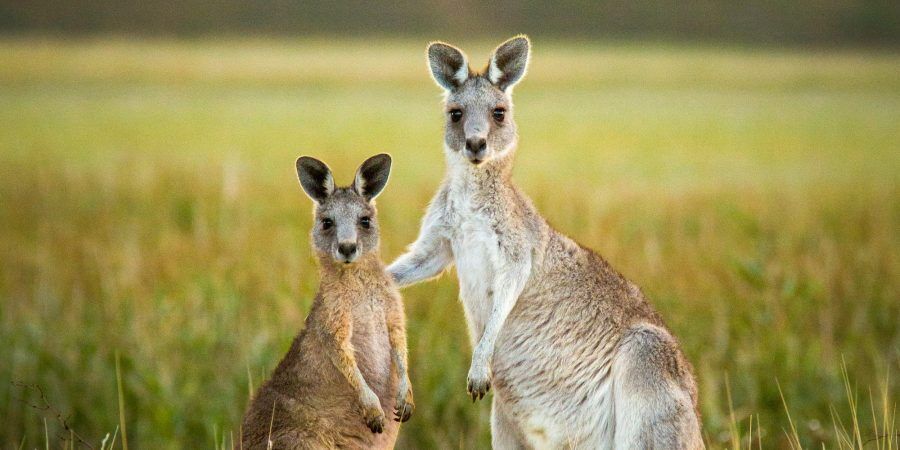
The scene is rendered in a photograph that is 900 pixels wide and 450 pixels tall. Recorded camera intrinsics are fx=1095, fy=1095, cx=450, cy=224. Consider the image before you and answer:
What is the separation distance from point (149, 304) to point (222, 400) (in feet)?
6.28

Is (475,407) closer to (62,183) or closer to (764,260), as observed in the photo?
(764,260)

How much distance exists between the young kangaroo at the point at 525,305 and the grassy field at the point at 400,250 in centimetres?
85

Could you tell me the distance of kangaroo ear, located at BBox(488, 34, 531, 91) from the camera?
4.96m

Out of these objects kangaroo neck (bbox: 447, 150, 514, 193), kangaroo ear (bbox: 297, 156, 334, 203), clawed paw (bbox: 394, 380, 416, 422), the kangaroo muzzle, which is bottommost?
clawed paw (bbox: 394, 380, 416, 422)

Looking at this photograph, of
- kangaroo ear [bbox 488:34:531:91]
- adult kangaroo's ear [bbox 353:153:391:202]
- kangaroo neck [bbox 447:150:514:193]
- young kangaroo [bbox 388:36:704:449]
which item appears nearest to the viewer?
adult kangaroo's ear [bbox 353:153:391:202]

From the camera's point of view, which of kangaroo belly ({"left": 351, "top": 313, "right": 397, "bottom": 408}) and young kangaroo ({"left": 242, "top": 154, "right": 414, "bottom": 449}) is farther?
kangaroo belly ({"left": 351, "top": 313, "right": 397, "bottom": 408})

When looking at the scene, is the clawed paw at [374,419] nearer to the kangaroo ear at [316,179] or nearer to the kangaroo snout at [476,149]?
the kangaroo ear at [316,179]

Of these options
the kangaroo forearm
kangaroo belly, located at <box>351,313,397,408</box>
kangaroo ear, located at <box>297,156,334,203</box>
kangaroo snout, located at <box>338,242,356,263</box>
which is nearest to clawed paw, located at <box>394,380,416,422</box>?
kangaroo belly, located at <box>351,313,397,408</box>

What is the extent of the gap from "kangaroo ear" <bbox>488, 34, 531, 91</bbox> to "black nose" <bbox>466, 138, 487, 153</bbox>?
446 mm

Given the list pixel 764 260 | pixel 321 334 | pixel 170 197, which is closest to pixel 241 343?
pixel 321 334

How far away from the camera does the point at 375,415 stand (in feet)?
13.6

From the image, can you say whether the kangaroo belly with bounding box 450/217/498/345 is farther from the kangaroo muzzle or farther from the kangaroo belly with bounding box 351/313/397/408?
the kangaroo muzzle

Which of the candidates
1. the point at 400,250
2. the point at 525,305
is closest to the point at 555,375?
the point at 525,305

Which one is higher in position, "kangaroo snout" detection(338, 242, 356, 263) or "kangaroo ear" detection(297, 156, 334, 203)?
"kangaroo ear" detection(297, 156, 334, 203)
